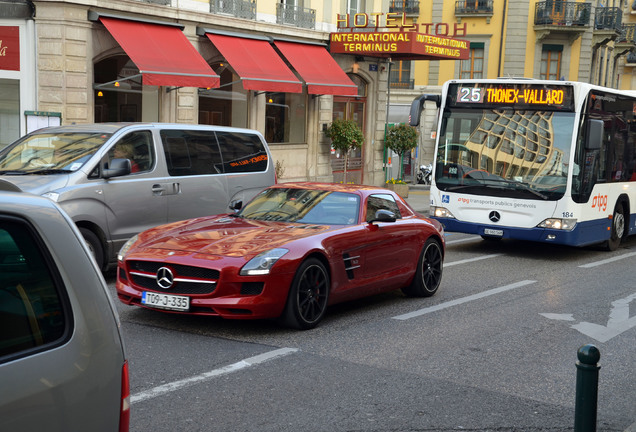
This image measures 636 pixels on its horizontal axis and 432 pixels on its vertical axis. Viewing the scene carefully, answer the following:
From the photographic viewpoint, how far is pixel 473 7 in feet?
149

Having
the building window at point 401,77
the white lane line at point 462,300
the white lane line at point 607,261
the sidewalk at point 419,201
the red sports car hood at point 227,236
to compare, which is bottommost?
the sidewalk at point 419,201

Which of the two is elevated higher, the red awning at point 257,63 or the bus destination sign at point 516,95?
the red awning at point 257,63

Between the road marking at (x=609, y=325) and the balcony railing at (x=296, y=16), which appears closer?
the road marking at (x=609, y=325)

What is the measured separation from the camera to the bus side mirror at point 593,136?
1350 cm

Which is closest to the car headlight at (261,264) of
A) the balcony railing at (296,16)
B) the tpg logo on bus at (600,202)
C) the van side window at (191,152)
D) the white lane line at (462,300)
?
the white lane line at (462,300)

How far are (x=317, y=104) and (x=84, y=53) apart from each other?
9.18 meters

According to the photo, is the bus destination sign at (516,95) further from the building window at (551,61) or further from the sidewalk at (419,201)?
the building window at (551,61)

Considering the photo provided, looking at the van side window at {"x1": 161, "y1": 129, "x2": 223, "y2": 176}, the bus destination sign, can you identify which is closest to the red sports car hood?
the van side window at {"x1": 161, "y1": 129, "x2": 223, "y2": 176}

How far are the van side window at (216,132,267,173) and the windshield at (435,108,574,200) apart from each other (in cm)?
330

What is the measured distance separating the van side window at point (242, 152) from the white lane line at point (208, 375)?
5.55 meters

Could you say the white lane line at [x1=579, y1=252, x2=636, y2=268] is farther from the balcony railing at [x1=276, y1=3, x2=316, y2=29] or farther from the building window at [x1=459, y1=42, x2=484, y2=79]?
the building window at [x1=459, y1=42, x2=484, y2=79]

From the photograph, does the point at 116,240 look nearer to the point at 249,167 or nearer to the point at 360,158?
the point at 249,167

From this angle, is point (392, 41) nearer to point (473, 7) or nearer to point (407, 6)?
point (473, 7)

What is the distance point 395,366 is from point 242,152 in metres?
6.39
